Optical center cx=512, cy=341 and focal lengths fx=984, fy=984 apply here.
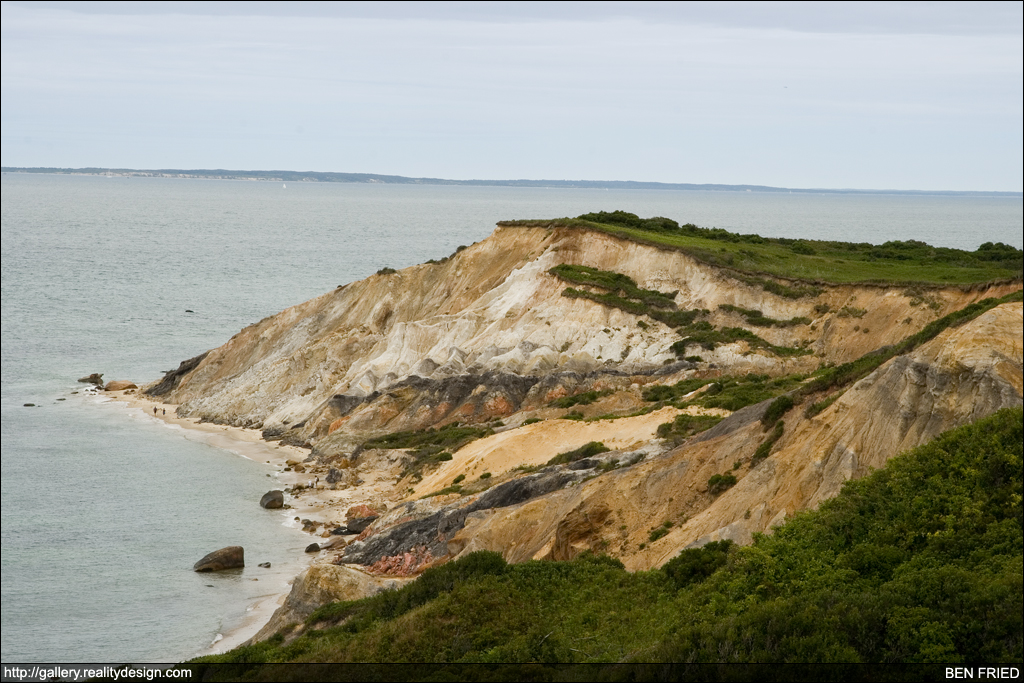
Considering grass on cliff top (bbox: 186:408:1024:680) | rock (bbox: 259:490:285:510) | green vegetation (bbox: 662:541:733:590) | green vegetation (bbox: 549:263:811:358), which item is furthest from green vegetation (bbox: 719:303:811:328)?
green vegetation (bbox: 662:541:733:590)

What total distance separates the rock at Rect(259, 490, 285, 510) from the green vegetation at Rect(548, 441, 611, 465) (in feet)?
41.3

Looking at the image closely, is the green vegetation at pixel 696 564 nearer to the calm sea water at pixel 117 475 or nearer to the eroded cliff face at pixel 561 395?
the eroded cliff face at pixel 561 395

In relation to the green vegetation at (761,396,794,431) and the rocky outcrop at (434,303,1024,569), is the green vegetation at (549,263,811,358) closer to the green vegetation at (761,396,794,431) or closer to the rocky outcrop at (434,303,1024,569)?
the rocky outcrop at (434,303,1024,569)

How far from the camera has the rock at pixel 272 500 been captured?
129 ft

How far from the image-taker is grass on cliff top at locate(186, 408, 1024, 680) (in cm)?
1370

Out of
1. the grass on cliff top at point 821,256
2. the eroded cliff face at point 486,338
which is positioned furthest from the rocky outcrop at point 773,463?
the grass on cliff top at point 821,256

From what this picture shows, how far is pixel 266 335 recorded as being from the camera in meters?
62.1

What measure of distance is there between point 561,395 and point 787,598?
2882 centimetres

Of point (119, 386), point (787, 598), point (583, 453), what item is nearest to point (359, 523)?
point (583, 453)

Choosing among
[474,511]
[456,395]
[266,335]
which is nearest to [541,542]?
[474,511]

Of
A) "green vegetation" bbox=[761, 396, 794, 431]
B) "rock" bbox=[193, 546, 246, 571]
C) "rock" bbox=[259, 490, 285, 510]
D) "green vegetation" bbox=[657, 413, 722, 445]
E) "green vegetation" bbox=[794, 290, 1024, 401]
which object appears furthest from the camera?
"rock" bbox=[259, 490, 285, 510]

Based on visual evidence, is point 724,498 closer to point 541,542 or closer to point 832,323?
point 541,542

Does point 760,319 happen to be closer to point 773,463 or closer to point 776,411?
point 776,411

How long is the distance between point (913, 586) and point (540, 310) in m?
36.2
